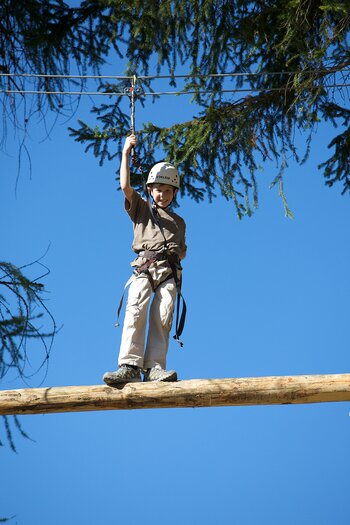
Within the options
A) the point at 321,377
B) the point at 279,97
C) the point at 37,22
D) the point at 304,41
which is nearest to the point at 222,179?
the point at 279,97

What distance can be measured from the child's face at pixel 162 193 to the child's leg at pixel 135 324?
627 millimetres

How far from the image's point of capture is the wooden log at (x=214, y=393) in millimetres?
5594

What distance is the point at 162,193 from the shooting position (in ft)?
20.2

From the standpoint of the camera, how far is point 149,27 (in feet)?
25.9

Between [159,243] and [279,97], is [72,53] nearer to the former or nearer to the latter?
[279,97]

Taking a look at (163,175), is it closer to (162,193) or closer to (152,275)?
(162,193)

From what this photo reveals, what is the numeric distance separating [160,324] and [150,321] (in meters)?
0.09

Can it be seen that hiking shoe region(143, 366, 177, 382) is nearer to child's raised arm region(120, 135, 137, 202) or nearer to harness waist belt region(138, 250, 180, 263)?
harness waist belt region(138, 250, 180, 263)

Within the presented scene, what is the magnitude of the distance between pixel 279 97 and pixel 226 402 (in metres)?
3.81

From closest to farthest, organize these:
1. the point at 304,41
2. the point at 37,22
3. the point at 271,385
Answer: the point at 271,385
the point at 304,41
the point at 37,22

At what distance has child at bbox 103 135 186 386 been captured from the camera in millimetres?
5730

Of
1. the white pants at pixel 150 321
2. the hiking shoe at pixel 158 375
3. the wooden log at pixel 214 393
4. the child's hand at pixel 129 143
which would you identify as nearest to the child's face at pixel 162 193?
the child's hand at pixel 129 143

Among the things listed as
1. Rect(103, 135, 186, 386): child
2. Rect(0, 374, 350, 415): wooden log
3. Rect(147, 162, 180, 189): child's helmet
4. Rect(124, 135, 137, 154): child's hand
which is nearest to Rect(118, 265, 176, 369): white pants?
Rect(103, 135, 186, 386): child

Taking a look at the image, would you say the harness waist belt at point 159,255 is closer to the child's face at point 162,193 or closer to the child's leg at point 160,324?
the child's leg at point 160,324
